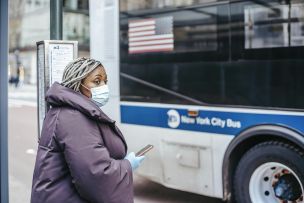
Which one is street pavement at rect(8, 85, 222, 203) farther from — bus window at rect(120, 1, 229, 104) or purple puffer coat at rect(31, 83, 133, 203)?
purple puffer coat at rect(31, 83, 133, 203)

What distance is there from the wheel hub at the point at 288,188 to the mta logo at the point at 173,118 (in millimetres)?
1268

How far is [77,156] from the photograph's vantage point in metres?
2.23

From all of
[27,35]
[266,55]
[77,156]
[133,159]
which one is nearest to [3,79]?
[133,159]

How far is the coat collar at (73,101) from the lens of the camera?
2.33m

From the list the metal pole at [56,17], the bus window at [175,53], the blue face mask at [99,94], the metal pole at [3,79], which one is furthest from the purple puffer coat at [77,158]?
the bus window at [175,53]

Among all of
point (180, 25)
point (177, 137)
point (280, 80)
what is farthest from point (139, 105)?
point (280, 80)

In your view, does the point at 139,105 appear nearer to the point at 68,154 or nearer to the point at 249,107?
the point at 249,107

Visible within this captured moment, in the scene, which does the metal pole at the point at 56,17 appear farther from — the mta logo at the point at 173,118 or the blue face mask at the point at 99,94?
the mta logo at the point at 173,118

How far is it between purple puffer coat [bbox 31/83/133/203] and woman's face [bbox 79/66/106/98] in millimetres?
99

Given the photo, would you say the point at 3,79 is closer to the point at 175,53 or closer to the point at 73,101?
the point at 73,101

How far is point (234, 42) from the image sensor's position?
5.03m

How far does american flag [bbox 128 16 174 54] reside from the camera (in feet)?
18.4

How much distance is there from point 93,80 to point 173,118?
3.00 metres

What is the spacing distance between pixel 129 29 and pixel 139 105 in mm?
947
